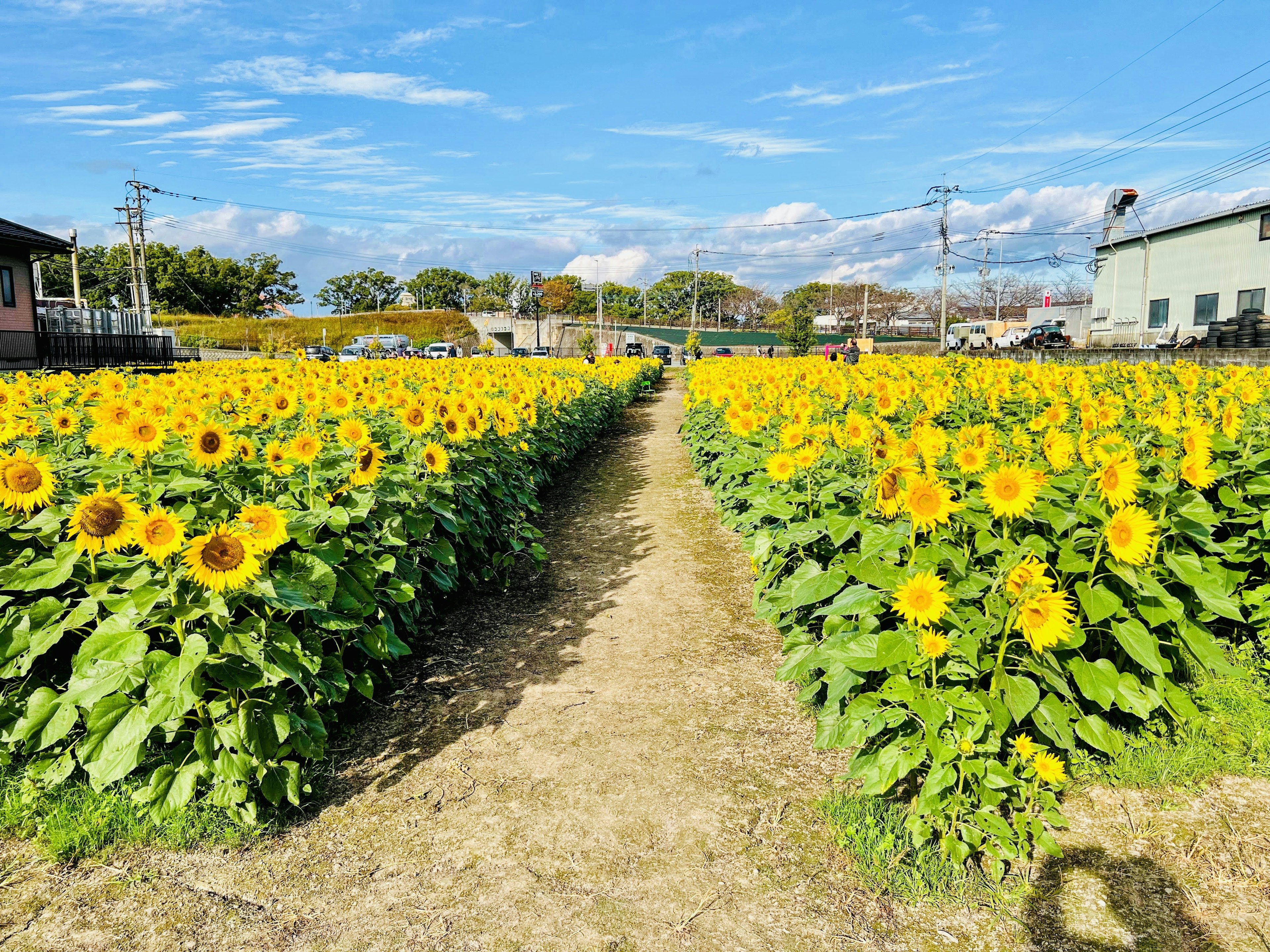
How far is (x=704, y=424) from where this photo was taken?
28.6 feet

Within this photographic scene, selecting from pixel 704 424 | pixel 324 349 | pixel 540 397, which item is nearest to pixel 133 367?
pixel 324 349

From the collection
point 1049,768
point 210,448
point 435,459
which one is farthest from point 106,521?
point 1049,768

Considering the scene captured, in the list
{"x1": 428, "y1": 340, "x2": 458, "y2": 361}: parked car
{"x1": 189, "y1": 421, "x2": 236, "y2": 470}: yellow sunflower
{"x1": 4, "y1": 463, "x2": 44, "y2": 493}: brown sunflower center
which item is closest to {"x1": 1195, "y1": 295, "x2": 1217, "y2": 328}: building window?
{"x1": 428, "y1": 340, "x2": 458, "y2": 361}: parked car

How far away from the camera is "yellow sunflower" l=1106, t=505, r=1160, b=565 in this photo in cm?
230

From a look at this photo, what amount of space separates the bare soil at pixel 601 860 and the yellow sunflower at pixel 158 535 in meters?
1.00

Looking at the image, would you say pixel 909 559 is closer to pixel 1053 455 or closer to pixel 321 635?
pixel 1053 455

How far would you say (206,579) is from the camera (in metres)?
2.27

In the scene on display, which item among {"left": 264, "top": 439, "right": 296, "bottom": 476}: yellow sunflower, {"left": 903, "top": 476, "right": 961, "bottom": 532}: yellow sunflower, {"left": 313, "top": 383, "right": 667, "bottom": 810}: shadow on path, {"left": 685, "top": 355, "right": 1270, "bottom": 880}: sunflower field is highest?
{"left": 264, "top": 439, "right": 296, "bottom": 476}: yellow sunflower

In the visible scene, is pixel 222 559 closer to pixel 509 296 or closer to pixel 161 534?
pixel 161 534

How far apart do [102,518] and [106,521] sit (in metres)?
0.01

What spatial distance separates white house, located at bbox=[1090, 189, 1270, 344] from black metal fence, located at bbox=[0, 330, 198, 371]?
1400 inches

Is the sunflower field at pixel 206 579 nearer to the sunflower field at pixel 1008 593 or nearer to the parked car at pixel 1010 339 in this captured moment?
the sunflower field at pixel 1008 593

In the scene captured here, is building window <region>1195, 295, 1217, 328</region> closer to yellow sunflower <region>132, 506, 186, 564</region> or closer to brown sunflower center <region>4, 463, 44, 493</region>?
yellow sunflower <region>132, 506, 186, 564</region>

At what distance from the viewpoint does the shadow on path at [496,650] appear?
10.4ft
